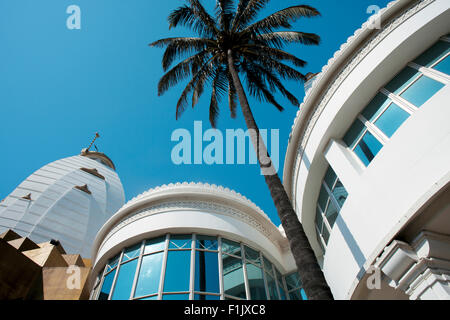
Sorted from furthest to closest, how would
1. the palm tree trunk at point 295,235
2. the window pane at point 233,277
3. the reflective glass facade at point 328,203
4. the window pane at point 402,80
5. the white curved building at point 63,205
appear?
1. the white curved building at point 63,205
2. the window pane at point 233,277
3. the reflective glass facade at point 328,203
4. the window pane at point 402,80
5. the palm tree trunk at point 295,235

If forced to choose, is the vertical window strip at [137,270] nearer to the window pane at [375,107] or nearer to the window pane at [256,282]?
the window pane at [256,282]

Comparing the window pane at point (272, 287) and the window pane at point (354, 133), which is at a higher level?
the window pane at point (354, 133)

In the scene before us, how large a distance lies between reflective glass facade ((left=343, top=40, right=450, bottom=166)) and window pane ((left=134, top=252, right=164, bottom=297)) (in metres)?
8.45

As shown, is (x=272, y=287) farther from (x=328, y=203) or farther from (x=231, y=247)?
(x=328, y=203)

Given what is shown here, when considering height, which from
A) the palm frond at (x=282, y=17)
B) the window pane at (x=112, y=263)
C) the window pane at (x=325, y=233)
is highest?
the palm frond at (x=282, y=17)

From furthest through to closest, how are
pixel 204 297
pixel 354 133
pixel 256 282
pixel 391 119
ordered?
pixel 256 282, pixel 204 297, pixel 354 133, pixel 391 119

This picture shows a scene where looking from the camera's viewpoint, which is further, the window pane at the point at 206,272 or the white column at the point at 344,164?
the window pane at the point at 206,272

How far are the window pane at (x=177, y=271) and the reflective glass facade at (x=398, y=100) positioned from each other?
24.8ft

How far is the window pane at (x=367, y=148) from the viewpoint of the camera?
8391mm

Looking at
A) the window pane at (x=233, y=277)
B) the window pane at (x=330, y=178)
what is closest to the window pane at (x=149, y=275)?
the window pane at (x=233, y=277)

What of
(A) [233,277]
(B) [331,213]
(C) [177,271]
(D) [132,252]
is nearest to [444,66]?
(B) [331,213]

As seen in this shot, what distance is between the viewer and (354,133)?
9523 mm

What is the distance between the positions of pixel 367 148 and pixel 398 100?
154 cm
